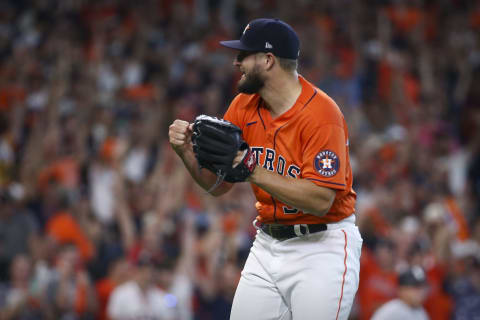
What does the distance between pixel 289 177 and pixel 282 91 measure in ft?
1.48

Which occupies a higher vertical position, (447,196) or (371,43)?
(371,43)

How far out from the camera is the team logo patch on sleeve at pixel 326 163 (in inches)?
136

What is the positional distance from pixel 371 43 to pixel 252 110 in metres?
7.09

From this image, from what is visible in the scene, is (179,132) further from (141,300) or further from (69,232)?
(69,232)

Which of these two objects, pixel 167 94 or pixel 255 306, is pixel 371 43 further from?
pixel 255 306

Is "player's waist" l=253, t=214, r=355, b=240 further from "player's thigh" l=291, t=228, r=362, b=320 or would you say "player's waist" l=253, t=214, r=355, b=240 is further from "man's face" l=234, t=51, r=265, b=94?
"man's face" l=234, t=51, r=265, b=94

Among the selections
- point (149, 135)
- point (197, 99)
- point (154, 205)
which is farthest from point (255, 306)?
point (197, 99)

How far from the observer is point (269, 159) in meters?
3.72

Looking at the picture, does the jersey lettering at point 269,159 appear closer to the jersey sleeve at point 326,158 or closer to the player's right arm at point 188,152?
the jersey sleeve at point 326,158

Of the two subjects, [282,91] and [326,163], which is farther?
[282,91]

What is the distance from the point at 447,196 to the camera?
8258 millimetres

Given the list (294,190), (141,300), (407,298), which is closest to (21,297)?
(141,300)

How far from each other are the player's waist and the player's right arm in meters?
0.37

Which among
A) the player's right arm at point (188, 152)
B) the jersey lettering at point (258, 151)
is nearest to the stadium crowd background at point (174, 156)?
the player's right arm at point (188, 152)
